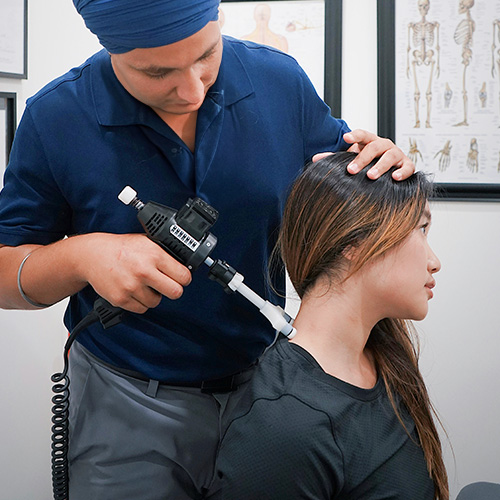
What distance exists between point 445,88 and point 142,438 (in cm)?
161

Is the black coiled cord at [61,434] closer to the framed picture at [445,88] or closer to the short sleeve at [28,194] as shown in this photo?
the short sleeve at [28,194]

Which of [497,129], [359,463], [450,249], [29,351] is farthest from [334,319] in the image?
[29,351]

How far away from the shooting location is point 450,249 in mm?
2189

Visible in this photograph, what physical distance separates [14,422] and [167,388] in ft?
4.20

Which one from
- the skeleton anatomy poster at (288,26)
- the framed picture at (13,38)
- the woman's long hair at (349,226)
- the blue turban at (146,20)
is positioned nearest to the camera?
the blue turban at (146,20)

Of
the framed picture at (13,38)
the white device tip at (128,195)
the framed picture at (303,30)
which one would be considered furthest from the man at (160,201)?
the framed picture at (13,38)

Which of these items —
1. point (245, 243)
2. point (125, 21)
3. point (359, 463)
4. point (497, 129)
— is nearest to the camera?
point (125, 21)

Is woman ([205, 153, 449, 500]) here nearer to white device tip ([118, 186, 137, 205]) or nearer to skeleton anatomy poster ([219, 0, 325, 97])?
white device tip ([118, 186, 137, 205])

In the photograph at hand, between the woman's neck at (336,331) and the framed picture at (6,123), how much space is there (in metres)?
1.38

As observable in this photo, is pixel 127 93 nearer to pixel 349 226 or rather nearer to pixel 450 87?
pixel 349 226

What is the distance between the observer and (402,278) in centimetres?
116

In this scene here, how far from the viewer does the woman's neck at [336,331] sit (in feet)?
3.81

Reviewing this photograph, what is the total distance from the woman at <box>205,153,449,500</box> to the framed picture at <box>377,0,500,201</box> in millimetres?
1015

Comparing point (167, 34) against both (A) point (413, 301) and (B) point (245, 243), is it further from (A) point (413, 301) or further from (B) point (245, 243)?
(A) point (413, 301)
